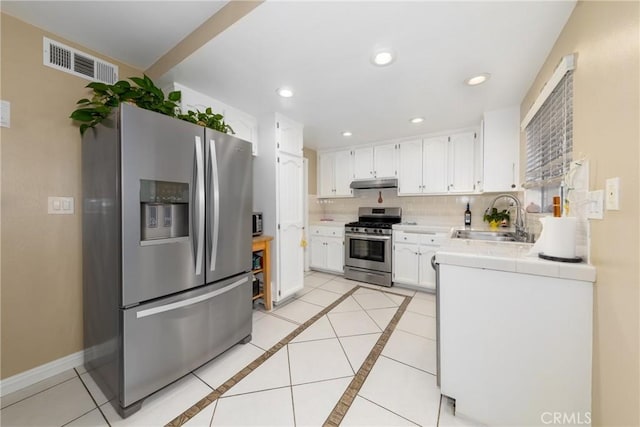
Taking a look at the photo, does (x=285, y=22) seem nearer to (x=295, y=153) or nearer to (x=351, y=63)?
(x=351, y=63)

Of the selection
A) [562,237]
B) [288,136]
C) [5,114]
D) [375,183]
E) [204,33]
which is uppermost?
[204,33]

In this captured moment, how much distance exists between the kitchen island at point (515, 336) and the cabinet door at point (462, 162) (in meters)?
2.17

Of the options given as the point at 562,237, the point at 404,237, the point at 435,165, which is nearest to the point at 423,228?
the point at 404,237

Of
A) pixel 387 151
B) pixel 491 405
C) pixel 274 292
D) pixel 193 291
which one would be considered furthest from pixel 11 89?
pixel 387 151

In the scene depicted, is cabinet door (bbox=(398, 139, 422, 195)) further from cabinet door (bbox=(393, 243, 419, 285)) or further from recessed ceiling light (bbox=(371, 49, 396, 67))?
recessed ceiling light (bbox=(371, 49, 396, 67))

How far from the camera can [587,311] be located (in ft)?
3.45

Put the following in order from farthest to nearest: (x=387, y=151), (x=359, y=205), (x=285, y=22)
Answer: (x=359, y=205) → (x=387, y=151) → (x=285, y=22)

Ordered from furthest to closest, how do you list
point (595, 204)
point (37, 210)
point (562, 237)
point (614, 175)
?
point (37, 210) < point (562, 237) < point (595, 204) < point (614, 175)

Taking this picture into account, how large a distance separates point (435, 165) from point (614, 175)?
2.66 metres

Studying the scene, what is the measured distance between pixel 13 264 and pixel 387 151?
4151 mm

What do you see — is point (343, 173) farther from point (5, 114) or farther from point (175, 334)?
point (5, 114)

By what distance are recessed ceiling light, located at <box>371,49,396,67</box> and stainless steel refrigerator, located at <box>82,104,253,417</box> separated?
1238 millimetres

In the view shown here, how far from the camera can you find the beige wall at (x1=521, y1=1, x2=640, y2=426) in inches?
31.9

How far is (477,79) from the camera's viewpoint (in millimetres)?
1953
